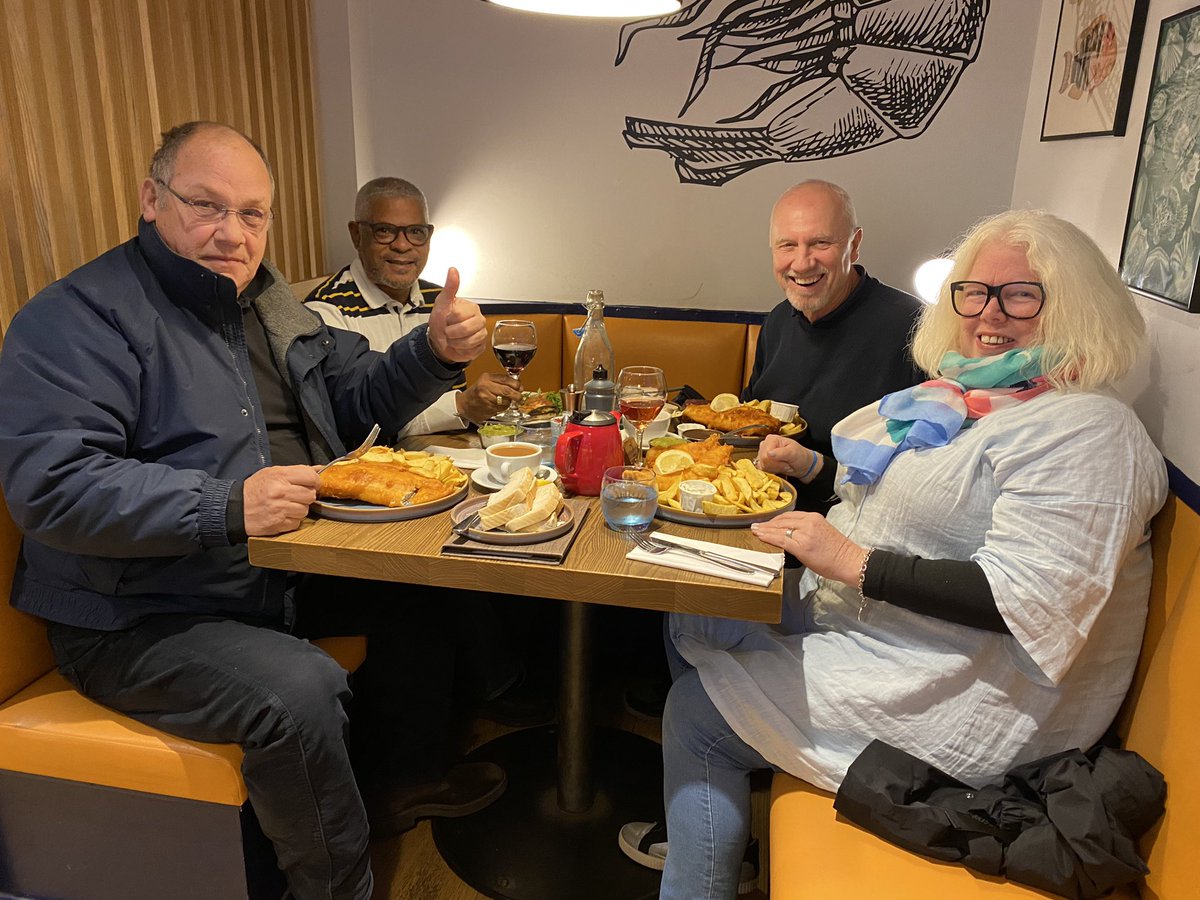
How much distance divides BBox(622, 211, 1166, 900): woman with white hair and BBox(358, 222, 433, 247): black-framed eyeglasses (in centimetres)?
167

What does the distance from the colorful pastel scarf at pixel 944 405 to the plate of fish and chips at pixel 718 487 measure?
0.47 feet

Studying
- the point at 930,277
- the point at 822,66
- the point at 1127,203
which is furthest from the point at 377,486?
the point at 822,66

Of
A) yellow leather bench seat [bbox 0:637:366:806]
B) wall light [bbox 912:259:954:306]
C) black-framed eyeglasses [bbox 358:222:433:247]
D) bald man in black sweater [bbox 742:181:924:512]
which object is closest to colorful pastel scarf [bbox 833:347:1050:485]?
bald man in black sweater [bbox 742:181:924:512]

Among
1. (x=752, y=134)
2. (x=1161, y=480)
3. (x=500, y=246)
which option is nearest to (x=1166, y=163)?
(x=1161, y=480)

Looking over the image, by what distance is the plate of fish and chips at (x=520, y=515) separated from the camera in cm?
131

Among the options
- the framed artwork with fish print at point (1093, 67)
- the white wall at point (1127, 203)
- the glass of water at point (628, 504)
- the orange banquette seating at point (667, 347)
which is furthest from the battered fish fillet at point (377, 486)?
the framed artwork with fish print at point (1093, 67)

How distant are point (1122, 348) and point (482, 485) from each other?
108 centimetres

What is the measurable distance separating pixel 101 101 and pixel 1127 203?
2.42 metres

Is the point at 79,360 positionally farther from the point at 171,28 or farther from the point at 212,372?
the point at 171,28

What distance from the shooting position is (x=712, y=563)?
125 centimetres

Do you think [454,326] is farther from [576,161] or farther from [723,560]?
[576,161]

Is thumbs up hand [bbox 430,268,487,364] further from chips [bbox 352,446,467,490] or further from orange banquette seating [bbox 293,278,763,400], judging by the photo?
orange banquette seating [bbox 293,278,763,400]

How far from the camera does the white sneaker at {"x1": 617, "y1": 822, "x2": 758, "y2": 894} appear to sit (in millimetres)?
1816

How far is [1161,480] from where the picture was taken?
1256 mm
